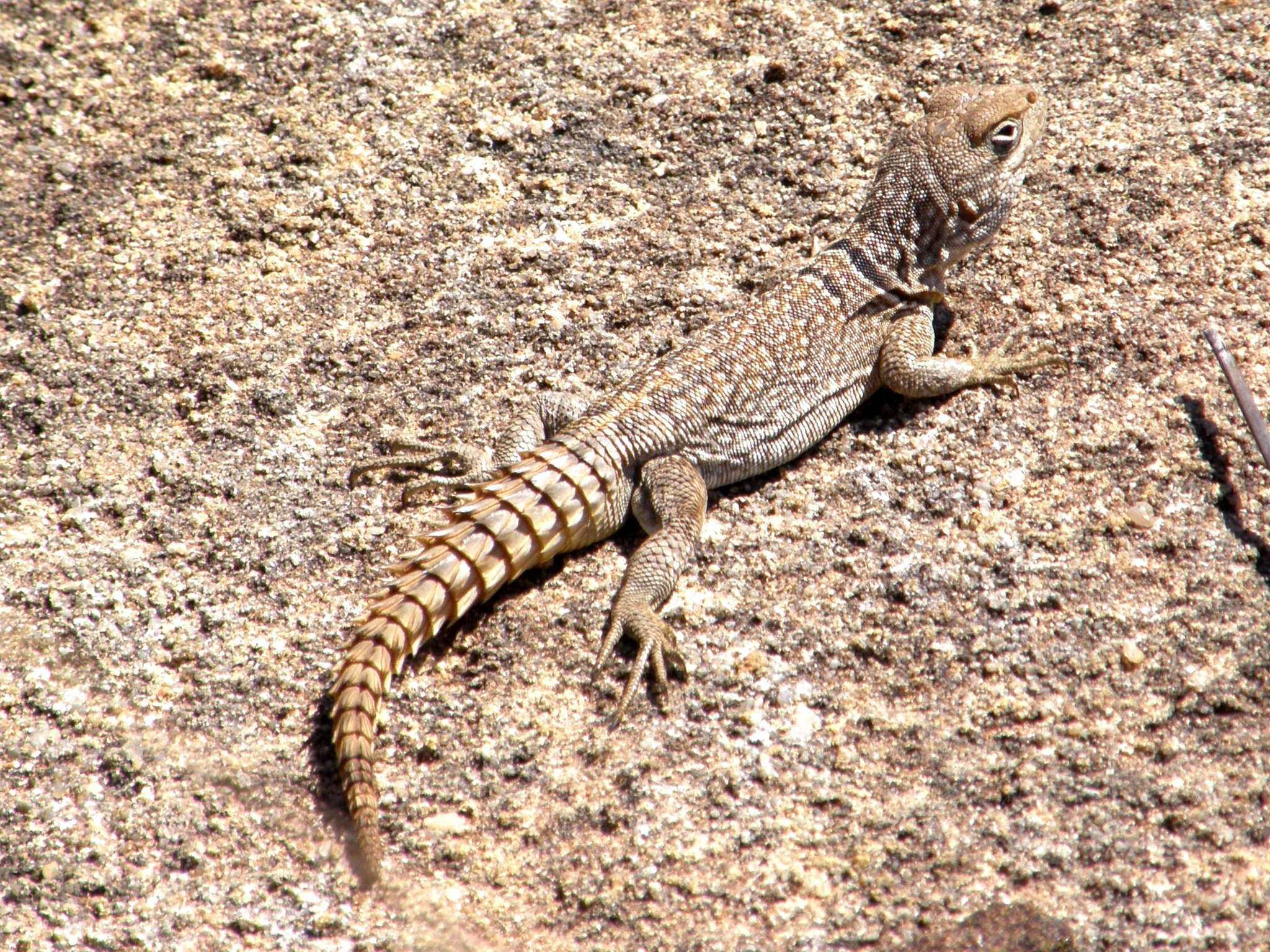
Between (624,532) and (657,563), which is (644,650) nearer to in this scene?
(657,563)

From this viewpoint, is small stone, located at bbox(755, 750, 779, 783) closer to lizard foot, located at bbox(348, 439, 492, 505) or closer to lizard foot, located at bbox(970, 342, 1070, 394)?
lizard foot, located at bbox(348, 439, 492, 505)

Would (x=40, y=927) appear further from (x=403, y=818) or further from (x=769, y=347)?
(x=769, y=347)

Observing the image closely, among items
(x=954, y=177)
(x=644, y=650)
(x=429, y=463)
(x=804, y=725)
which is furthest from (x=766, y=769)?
(x=954, y=177)

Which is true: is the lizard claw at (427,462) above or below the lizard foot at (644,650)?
below

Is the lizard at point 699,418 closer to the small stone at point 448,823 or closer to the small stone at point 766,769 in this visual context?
the small stone at point 448,823

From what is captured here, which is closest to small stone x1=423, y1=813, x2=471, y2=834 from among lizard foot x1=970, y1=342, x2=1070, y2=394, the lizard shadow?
lizard foot x1=970, y1=342, x2=1070, y2=394

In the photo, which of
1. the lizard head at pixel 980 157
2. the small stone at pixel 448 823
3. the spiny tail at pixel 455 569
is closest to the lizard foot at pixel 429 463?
the spiny tail at pixel 455 569
